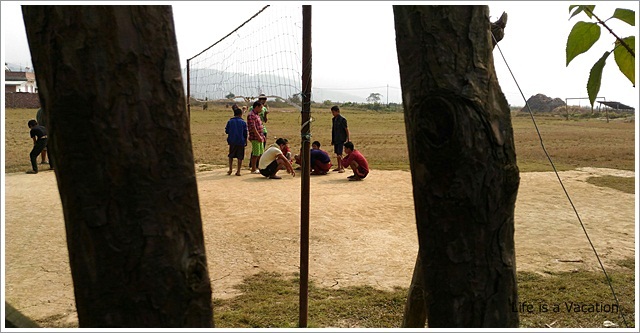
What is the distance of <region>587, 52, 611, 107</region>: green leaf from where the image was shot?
1.08 m

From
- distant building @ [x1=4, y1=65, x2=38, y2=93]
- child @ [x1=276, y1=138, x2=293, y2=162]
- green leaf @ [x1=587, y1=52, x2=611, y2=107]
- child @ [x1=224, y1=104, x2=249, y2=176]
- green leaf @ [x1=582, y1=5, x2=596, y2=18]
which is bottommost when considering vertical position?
child @ [x1=276, y1=138, x2=293, y2=162]

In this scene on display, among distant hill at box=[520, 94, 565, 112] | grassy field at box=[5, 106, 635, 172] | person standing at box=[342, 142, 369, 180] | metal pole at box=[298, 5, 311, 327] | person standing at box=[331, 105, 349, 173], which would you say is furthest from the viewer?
distant hill at box=[520, 94, 565, 112]

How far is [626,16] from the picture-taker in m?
1.06

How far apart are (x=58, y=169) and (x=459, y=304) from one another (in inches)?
29.4

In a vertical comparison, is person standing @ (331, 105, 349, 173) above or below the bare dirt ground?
above

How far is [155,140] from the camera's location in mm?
949

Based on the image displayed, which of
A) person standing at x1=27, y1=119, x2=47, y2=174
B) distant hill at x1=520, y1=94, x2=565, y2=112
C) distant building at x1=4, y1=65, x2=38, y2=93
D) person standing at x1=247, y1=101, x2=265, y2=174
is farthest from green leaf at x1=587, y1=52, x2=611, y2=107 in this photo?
distant hill at x1=520, y1=94, x2=565, y2=112

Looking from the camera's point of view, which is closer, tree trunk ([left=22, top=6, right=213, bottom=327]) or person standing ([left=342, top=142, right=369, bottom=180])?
tree trunk ([left=22, top=6, right=213, bottom=327])

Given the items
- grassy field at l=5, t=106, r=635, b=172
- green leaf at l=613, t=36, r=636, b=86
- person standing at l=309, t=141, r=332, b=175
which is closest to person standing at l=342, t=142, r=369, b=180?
person standing at l=309, t=141, r=332, b=175

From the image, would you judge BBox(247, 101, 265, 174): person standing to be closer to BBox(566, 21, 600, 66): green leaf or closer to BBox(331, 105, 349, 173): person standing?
BBox(331, 105, 349, 173): person standing

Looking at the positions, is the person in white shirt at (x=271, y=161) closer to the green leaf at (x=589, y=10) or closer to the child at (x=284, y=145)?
the child at (x=284, y=145)

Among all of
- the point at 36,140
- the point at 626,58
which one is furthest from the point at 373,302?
the point at 36,140

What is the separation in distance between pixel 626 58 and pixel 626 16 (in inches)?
3.7

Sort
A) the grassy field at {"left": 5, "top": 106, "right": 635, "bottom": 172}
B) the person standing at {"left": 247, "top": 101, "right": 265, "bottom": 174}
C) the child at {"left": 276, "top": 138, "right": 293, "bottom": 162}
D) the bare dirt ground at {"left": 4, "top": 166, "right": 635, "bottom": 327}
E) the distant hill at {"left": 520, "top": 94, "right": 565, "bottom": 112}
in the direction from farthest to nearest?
the distant hill at {"left": 520, "top": 94, "right": 565, "bottom": 112}
the grassy field at {"left": 5, "top": 106, "right": 635, "bottom": 172}
the child at {"left": 276, "top": 138, "right": 293, "bottom": 162}
the person standing at {"left": 247, "top": 101, "right": 265, "bottom": 174}
the bare dirt ground at {"left": 4, "top": 166, "right": 635, "bottom": 327}
